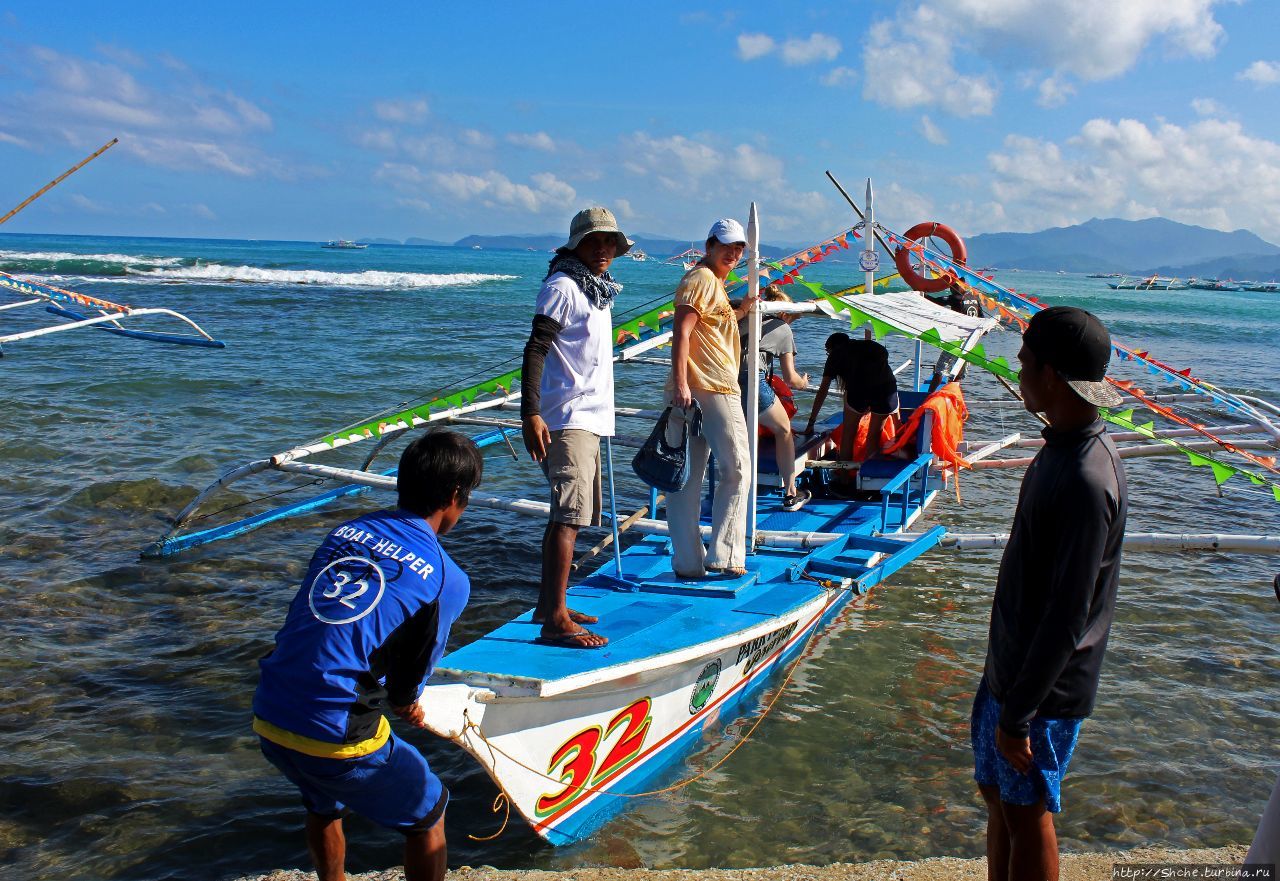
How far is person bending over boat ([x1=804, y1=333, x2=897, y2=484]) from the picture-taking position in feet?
26.1

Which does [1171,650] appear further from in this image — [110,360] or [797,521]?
[110,360]

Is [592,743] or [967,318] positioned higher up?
[967,318]

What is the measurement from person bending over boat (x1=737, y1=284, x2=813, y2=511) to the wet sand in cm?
360

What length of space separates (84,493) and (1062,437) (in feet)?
33.3

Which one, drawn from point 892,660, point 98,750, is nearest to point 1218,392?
point 892,660

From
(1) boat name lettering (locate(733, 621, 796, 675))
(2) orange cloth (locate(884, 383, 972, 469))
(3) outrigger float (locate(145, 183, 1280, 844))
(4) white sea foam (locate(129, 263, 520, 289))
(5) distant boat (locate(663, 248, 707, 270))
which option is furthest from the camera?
(4) white sea foam (locate(129, 263, 520, 289))

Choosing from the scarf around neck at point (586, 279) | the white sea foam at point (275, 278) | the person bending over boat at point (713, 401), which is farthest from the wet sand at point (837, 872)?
the white sea foam at point (275, 278)

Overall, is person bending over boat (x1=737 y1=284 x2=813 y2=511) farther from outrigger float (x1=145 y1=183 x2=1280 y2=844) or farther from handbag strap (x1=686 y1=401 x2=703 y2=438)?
handbag strap (x1=686 y1=401 x2=703 y2=438)

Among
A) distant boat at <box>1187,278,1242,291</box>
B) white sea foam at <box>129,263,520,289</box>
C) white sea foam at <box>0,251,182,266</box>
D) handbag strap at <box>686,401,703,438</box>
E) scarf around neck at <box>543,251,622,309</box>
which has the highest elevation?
distant boat at <box>1187,278,1242,291</box>

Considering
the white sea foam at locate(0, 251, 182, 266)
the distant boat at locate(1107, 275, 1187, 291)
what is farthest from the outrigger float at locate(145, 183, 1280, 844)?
the distant boat at locate(1107, 275, 1187, 291)

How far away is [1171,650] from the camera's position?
7.01m

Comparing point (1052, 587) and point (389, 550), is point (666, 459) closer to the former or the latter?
point (389, 550)

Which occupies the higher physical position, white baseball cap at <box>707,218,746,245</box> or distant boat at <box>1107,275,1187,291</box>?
distant boat at <box>1107,275,1187,291</box>

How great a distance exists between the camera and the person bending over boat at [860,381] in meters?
7.96
